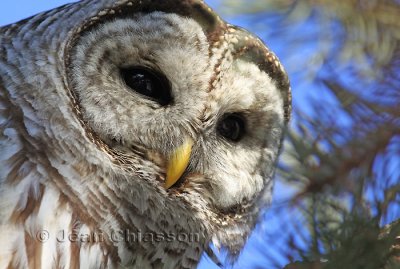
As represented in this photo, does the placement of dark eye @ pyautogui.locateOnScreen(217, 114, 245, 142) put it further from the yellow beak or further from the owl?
the yellow beak

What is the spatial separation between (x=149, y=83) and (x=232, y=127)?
1.59ft

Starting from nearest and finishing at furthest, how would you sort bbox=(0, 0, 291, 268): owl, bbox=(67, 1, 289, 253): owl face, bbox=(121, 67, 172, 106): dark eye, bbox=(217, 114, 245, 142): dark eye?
bbox=(0, 0, 291, 268): owl
bbox=(67, 1, 289, 253): owl face
bbox=(121, 67, 172, 106): dark eye
bbox=(217, 114, 245, 142): dark eye

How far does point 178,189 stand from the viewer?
2.73m

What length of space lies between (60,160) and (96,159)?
16 centimetres

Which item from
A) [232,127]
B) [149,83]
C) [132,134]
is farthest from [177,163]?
[232,127]

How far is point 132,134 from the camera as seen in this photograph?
8.50ft

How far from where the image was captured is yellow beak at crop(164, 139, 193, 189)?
2.61m

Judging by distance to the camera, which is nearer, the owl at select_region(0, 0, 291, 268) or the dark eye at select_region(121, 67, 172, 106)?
the owl at select_region(0, 0, 291, 268)

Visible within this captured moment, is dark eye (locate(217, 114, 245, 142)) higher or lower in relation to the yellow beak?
higher

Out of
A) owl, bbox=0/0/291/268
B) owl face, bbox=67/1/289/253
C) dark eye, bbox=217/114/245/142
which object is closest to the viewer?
owl, bbox=0/0/291/268

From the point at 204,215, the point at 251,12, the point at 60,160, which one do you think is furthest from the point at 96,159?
the point at 251,12

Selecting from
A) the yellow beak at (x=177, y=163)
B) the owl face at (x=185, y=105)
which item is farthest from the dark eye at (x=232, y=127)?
the yellow beak at (x=177, y=163)

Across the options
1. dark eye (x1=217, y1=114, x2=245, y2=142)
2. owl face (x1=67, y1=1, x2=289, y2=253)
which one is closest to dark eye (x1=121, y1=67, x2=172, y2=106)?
owl face (x1=67, y1=1, x2=289, y2=253)

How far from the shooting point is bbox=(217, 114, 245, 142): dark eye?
2.95 m
